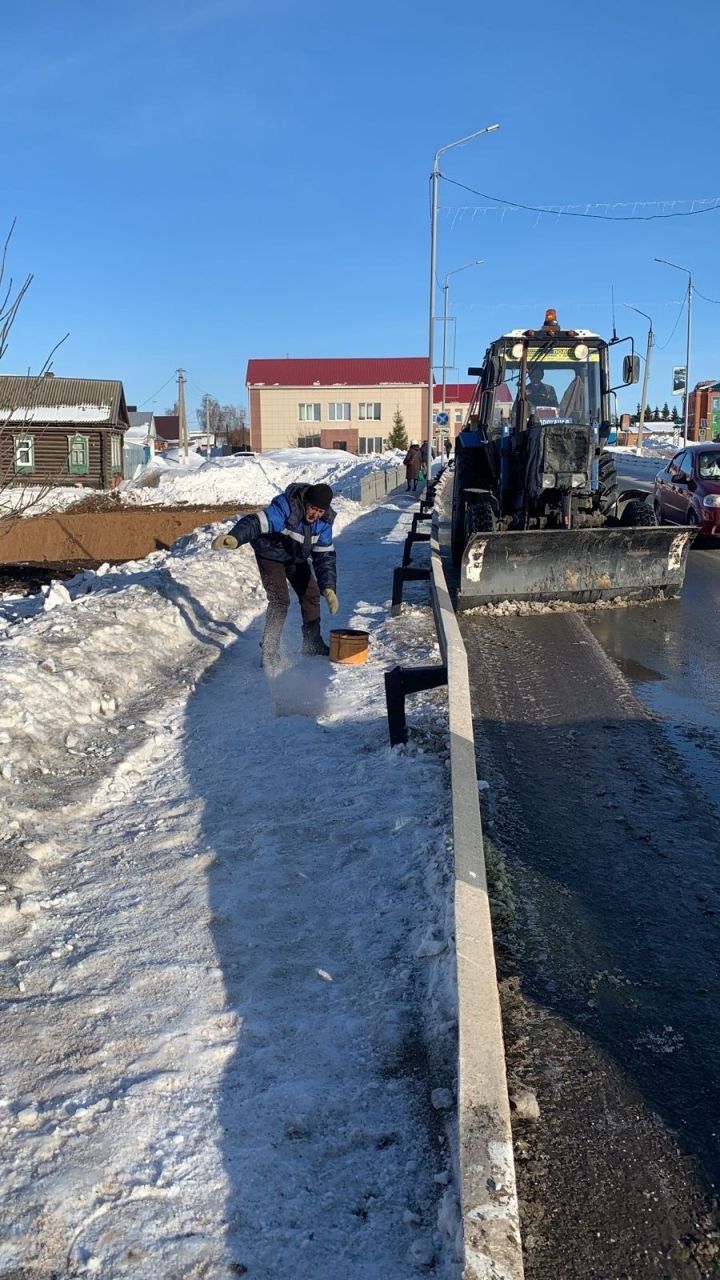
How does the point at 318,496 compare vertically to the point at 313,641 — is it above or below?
above

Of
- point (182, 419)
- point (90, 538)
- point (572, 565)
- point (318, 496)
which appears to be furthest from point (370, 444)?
point (318, 496)

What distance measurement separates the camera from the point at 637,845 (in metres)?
4.44

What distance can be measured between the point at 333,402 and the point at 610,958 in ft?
267

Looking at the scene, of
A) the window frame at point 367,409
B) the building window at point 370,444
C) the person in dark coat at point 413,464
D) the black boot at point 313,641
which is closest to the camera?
the black boot at point 313,641

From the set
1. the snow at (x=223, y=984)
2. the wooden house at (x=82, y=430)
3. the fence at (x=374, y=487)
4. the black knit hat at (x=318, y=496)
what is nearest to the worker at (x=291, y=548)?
the black knit hat at (x=318, y=496)

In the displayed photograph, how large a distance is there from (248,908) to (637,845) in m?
1.84

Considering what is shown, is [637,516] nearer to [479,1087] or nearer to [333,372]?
[479,1087]

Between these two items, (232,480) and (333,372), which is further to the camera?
(333,372)

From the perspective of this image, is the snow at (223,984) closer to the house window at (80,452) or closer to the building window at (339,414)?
the house window at (80,452)

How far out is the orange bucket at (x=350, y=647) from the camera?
7.88 m

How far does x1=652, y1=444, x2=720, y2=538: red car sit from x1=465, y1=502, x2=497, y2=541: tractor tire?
187 inches

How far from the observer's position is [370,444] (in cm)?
8219

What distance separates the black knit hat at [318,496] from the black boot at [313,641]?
3.83ft

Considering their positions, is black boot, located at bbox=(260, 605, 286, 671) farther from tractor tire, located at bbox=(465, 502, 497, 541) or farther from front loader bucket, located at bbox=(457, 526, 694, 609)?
tractor tire, located at bbox=(465, 502, 497, 541)
